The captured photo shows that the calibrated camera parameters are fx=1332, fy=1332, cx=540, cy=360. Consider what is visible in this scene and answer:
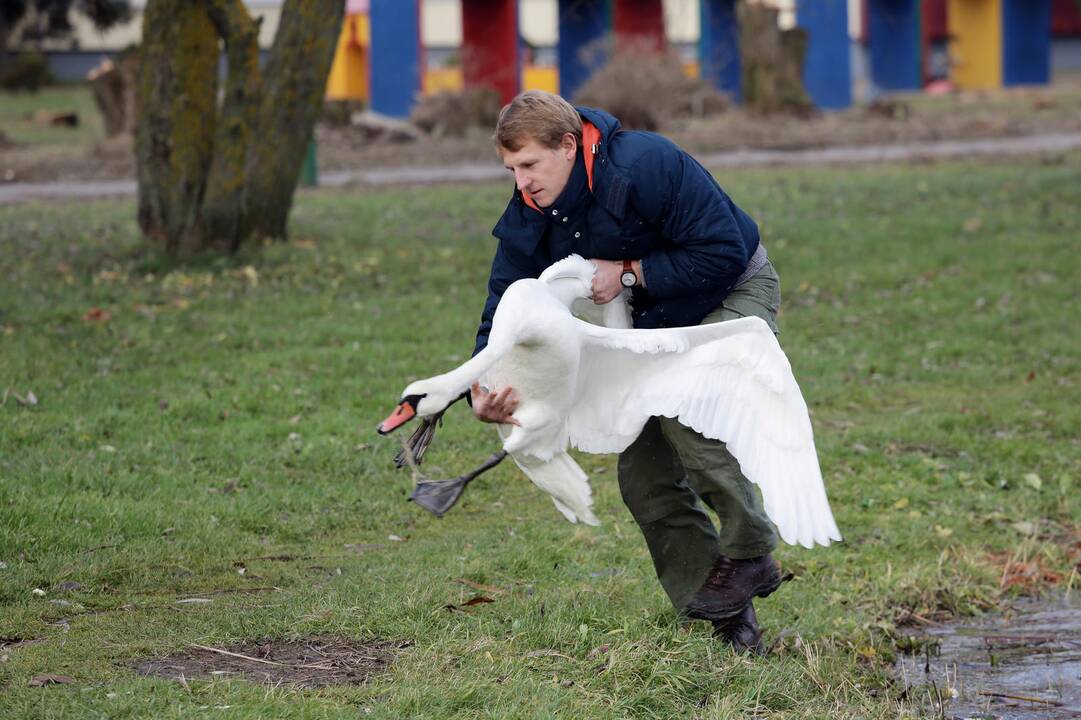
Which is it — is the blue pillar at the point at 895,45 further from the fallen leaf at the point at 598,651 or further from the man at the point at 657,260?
the fallen leaf at the point at 598,651

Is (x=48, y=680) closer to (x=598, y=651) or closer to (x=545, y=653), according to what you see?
(x=545, y=653)

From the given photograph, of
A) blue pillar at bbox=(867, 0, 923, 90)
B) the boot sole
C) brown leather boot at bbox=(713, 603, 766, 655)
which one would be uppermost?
blue pillar at bbox=(867, 0, 923, 90)

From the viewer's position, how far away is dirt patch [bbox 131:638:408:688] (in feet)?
13.3

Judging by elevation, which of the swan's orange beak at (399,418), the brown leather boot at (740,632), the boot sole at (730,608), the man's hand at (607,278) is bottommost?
the brown leather boot at (740,632)

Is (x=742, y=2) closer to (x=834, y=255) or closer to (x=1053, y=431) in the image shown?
(x=834, y=255)

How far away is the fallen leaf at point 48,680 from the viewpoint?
396 cm

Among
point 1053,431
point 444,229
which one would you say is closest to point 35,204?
point 444,229

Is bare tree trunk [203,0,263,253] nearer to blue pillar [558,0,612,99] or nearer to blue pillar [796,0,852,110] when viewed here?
blue pillar [558,0,612,99]

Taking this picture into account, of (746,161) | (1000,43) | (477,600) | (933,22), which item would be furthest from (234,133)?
(933,22)

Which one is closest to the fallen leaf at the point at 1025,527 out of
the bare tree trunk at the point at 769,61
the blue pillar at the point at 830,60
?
the bare tree trunk at the point at 769,61

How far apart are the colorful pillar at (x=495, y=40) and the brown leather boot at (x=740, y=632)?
25.3m

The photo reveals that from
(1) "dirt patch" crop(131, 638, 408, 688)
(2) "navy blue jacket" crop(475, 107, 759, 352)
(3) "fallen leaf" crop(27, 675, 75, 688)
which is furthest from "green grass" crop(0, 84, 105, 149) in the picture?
(2) "navy blue jacket" crop(475, 107, 759, 352)

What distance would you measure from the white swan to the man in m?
0.13

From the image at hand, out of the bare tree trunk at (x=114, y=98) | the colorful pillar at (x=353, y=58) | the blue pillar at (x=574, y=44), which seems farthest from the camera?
the colorful pillar at (x=353, y=58)
